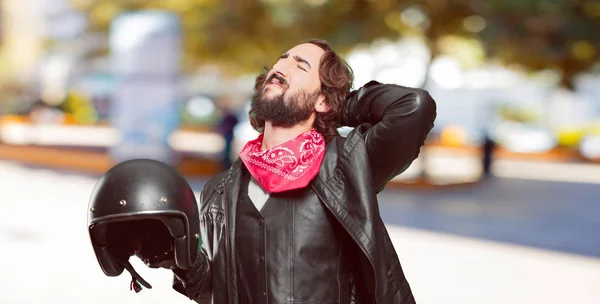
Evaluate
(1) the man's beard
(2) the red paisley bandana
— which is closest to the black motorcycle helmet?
(2) the red paisley bandana

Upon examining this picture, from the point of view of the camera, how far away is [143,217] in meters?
2.45

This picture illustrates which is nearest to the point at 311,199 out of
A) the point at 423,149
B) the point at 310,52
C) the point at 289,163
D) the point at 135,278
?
the point at 289,163

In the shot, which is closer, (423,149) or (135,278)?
(135,278)

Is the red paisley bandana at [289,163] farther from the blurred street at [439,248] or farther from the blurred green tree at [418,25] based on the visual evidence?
the blurred green tree at [418,25]

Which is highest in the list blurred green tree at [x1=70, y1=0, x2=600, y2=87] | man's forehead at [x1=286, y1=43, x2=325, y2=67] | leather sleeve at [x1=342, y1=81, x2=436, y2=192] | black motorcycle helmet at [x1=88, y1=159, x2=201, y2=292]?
man's forehead at [x1=286, y1=43, x2=325, y2=67]

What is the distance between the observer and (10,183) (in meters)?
16.2

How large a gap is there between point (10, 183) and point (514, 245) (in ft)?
35.0

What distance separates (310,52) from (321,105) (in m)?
0.19

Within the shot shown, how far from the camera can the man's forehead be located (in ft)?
9.13

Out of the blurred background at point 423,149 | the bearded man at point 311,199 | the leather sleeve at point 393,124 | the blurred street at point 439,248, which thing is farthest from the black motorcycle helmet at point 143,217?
the blurred street at point 439,248

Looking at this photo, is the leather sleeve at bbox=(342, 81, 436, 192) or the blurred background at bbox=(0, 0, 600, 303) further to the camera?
the blurred background at bbox=(0, 0, 600, 303)

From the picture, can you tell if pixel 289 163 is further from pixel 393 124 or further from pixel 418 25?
pixel 418 25

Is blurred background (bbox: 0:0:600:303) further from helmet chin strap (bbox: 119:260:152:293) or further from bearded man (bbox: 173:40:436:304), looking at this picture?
helmet chin strap (bbox: 119:260:152:293)

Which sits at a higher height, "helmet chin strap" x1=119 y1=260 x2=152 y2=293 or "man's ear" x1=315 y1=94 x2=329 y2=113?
"man's ear" x1=315 y1=94 x2=329 y2=113
